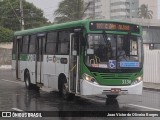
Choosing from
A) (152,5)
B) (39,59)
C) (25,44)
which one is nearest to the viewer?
(39,59)

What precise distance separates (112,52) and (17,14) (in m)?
57.1

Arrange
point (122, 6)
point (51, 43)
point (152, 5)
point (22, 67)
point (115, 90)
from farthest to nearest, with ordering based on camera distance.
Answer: point (122, 6), point (152, 5), point (22, 67), point (51, 43), point (115, 90)

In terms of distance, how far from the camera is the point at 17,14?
70250 millimetres

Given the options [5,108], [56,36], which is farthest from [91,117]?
[56,36]

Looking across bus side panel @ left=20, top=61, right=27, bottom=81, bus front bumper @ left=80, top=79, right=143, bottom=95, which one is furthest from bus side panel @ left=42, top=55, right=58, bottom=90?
bus side panel @ left=20, top=61, right=27, bottom=81

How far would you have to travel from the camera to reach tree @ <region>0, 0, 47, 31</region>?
228 feet

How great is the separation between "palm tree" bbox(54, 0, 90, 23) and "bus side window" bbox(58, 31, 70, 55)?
122 feet

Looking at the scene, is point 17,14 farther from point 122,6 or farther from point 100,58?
point 122,6

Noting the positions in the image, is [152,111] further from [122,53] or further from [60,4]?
[60,4]

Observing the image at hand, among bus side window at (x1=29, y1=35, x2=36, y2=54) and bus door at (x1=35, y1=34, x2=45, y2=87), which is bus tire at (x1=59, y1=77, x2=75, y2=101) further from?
bus side window at (x1=29, y1=35, x2=36, y2=54)

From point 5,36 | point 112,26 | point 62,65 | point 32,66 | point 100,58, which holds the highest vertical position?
point 5,36

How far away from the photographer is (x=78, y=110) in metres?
13.7

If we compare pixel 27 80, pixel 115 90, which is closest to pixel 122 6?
pixel 27 80

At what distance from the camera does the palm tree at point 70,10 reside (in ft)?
180
